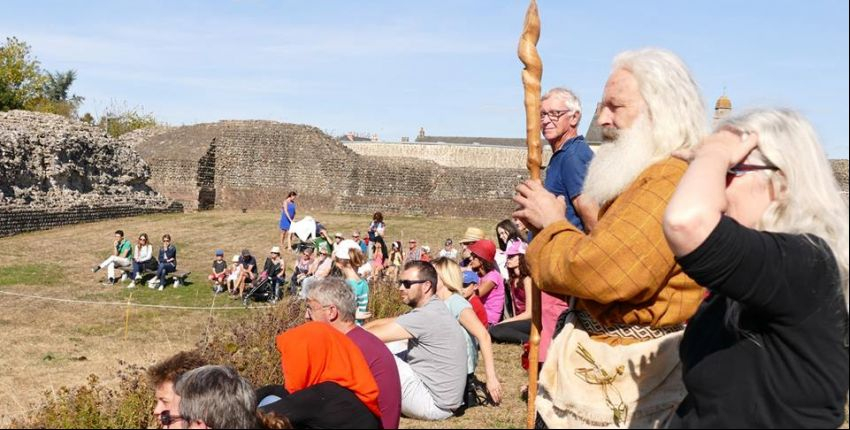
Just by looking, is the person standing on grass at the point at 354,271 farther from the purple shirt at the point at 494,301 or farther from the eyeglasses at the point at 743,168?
the eyeglasses at the point at 743,168

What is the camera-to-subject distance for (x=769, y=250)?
203 cm

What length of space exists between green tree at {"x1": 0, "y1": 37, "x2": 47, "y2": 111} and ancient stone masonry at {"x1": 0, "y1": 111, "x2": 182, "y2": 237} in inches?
920

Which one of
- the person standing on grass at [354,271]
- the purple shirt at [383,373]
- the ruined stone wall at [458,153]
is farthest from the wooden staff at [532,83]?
the ruined stone wall at [458,153]

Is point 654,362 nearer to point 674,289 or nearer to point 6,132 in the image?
point 674,289

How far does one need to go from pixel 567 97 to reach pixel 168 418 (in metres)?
2.56

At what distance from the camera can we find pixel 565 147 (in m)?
4.57

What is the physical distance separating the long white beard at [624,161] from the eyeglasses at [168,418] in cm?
178

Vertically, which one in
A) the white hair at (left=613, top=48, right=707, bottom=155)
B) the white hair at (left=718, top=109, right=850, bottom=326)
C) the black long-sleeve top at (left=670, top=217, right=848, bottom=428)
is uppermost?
the white hair at (left=613, top=48, right=707, bottom=155)

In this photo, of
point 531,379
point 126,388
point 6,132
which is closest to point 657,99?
point 531,379

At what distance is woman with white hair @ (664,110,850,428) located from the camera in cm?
203

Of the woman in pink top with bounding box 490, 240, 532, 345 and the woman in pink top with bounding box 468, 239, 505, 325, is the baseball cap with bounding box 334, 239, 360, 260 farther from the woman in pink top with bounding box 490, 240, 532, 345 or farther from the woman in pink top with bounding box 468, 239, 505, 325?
the woman in pink top with bounding box 490, 240, 532, 345

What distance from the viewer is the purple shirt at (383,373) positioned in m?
4.62

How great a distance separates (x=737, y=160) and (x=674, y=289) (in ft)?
1.98

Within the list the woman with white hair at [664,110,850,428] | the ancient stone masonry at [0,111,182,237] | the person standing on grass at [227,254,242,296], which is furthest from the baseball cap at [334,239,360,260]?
the ancient stone masonry at [0,111,182,237]
